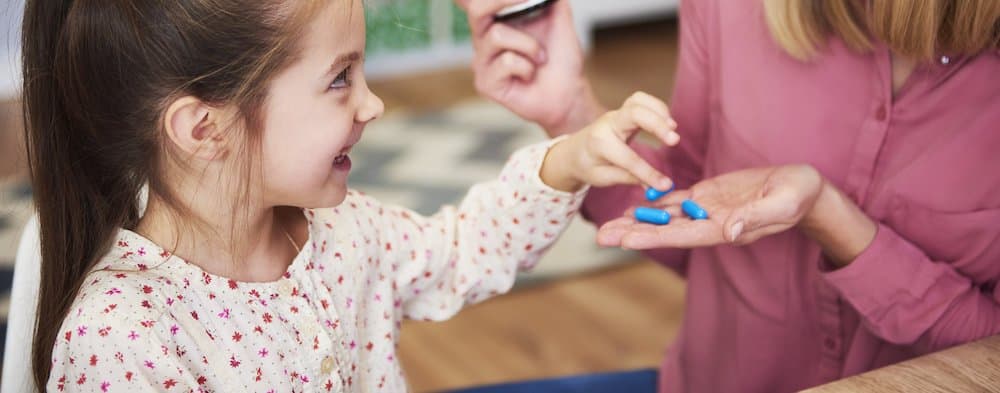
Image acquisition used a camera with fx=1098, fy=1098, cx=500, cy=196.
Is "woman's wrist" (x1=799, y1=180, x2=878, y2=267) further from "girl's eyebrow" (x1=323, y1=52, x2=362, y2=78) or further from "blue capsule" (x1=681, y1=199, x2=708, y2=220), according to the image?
"girl's eyebrow" (x1=323, y1=52, x2=362, y2=78)

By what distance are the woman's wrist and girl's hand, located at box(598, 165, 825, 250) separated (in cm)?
1

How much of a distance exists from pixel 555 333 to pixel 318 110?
1565 millimetres

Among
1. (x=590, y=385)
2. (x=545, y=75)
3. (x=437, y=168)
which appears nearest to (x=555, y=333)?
(x=437, y=168)

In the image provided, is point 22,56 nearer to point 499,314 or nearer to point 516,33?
point 516,33

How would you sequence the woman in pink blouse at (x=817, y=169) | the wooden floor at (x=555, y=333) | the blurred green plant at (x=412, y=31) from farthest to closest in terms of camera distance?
1. the blurred green plant at (x=412, y=31)
2. the wooden floor at (x=555, y=333)
3. the woman in pink blouse at (x=817, y=169)

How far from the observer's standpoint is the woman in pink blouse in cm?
111

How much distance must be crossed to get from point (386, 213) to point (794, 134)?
470 mm

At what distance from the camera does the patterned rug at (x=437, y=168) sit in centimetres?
271

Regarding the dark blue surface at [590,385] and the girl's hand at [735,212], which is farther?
the dark blue surface at [590,385]

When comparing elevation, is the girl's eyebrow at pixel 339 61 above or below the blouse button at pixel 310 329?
above

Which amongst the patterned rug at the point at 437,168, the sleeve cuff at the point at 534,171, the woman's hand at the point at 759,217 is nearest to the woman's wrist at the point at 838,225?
the woman's hand at the point at 759,217

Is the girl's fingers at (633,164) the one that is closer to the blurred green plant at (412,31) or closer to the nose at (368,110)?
the nose at (368,110)

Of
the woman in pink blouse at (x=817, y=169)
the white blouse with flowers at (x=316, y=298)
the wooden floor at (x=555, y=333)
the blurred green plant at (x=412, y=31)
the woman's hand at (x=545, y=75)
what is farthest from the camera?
the blurred green plant at (x=412, y=31)

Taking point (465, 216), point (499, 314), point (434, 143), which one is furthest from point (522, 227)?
point (434, 143)
